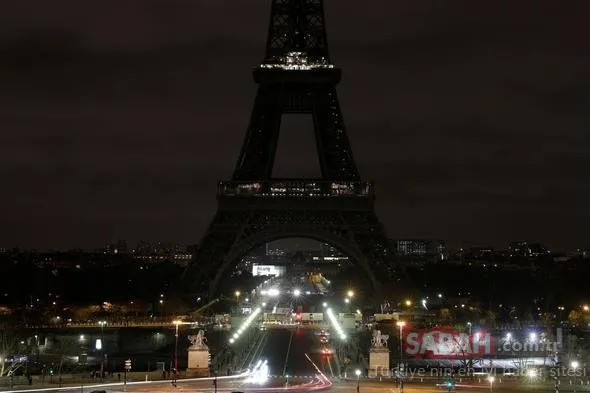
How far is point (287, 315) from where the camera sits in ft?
308

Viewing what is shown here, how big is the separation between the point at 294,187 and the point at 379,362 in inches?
1527

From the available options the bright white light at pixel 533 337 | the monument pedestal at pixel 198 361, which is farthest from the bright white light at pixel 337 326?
the monument pedestal at pixel 198 361

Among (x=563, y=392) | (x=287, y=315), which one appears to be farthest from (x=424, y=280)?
(x=563, y=392)

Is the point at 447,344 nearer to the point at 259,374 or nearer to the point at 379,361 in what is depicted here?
the point at 379,361

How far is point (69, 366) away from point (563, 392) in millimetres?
34223

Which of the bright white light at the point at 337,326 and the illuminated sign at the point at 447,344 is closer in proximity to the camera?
the illuminated sign at the point at 447,344

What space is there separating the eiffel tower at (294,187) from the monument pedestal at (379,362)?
3480cm

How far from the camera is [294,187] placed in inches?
3354

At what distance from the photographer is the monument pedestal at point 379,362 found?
47.7 metres

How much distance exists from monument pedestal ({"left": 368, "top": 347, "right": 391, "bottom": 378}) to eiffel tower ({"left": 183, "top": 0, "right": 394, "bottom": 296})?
34.8 meters

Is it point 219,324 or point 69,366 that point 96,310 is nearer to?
point 219,324

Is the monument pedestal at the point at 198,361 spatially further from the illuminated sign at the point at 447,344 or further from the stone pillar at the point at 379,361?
the illuminated sign at the point at 447,344

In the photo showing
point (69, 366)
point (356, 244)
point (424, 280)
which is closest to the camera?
point (69, 366)

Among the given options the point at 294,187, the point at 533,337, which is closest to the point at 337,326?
the point at 294,187
